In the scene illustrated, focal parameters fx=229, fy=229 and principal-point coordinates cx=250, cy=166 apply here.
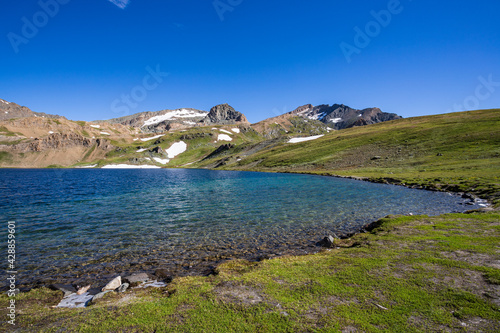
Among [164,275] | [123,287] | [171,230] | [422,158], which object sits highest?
[422,158]

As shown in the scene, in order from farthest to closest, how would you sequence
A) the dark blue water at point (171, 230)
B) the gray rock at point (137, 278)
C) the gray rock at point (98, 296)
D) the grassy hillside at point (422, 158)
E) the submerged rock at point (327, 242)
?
the grassy hillside at point (422, 158) → the submerged rock at point (327, 242) → the dark blue water at point (171, 230) → the gray rock at point (137, 278) → the gray rock at point (98, 296)

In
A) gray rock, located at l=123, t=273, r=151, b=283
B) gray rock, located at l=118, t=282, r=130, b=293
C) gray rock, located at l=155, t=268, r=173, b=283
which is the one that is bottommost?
gray rock, located at l=155, t=268, r=173, b=283

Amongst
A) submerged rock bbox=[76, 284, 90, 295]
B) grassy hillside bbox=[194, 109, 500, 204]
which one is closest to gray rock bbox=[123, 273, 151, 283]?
submerged rock bbox=[76, 284, 90, 295]

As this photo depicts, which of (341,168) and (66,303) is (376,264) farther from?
(341,168)

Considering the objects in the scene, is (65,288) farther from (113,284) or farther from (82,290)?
(113,284)

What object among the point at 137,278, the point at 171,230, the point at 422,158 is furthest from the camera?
the point at 422,158

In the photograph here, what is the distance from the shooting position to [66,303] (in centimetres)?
1234

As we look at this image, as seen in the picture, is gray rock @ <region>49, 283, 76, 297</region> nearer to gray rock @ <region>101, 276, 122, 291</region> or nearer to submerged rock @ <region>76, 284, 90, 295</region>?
submerged rock @ <region>76, 284, 90, 295</region>

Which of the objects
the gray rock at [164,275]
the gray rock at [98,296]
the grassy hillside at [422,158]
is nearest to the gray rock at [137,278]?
the gray rock at [164,275]

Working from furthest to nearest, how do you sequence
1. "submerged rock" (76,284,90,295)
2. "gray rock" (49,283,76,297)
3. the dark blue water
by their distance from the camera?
the dark blue water < "gray rock" (49,283,76,297) < "submerged rock" (76,284,90,295)

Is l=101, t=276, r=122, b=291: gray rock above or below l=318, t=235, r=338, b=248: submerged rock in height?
above

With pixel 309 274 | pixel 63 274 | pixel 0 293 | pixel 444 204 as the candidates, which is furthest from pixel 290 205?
pixel 0 293

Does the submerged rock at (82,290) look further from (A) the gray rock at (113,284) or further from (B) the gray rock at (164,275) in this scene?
(B) the gray rock at (164,275)

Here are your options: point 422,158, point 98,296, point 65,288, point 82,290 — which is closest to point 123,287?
point 98,296
